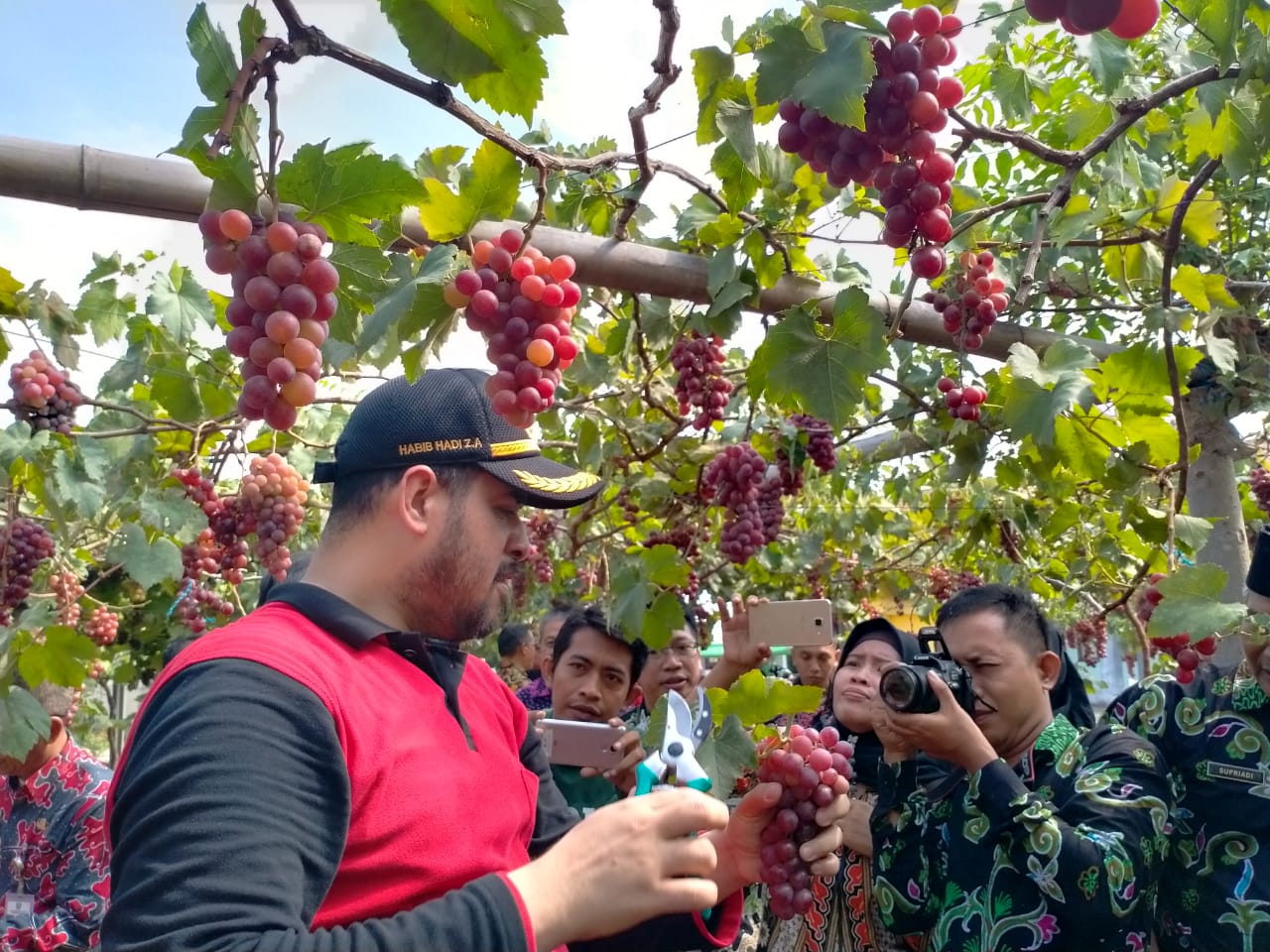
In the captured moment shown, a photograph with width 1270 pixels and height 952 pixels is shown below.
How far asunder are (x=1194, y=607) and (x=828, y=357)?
84cm

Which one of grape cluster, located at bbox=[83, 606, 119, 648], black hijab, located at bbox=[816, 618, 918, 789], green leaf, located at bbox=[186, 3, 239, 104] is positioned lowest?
grape cluster, located at bbox=[83, 606, 119, 648]

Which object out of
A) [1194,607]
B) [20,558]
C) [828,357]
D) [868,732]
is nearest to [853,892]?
[868,732]

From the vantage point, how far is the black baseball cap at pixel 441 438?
4.90ft

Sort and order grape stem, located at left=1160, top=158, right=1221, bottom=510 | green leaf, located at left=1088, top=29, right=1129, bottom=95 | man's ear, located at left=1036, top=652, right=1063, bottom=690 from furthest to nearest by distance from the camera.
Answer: man's ear, located at left=1036, top=652, right=1063, bottom=690, grape stem, located at left=1160, top=158, right=1221, bottom=510, green leaf, located at left=1088, top=29, right=1129, bottom=95

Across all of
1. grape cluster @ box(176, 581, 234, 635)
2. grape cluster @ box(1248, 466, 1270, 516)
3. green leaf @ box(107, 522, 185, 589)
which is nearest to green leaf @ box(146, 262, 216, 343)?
green leaf @ box(107, 522, 185, 589)

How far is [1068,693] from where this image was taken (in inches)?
106

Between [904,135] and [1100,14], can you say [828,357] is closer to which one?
[904,135]

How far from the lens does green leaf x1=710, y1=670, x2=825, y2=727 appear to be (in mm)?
1730

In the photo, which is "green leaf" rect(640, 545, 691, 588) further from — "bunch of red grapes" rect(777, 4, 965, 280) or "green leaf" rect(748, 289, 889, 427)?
"bunch of red grapes" rect(777, 4, 965, 280)

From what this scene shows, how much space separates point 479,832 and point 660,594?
6.79ft

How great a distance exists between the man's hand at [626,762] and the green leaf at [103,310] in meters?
2.35

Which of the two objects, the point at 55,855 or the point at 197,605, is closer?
the point at 55,855

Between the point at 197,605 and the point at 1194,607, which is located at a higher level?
the point at 1194,607

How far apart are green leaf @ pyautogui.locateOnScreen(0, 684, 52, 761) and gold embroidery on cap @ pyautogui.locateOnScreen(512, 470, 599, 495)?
195 centimetres
